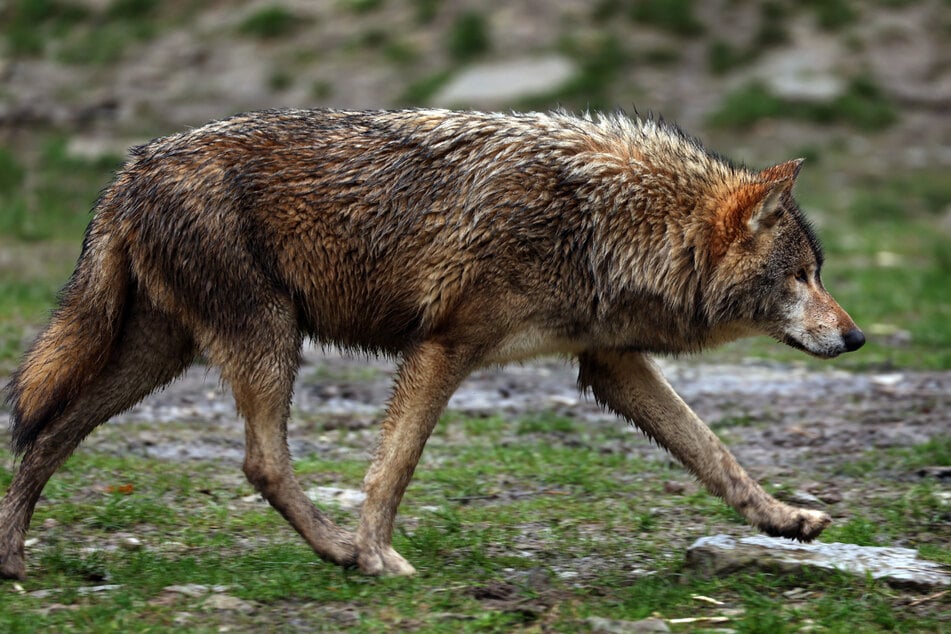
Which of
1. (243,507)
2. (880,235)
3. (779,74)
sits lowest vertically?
(243,507)

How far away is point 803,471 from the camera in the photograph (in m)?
7.05

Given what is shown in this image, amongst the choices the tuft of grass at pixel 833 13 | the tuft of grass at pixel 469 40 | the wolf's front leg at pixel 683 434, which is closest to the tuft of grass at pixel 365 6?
the tuft of grass at pixel 469 40

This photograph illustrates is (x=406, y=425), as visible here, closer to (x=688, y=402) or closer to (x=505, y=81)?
(x=688, y=402)

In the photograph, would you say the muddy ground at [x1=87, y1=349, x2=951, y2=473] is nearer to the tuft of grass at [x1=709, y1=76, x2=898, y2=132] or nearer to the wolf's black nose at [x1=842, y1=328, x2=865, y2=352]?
the wolf's black nose at [x1=842, y1=328, x2=865, y2=352]

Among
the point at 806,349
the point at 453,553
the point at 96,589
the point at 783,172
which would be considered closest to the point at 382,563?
the point at 453,553

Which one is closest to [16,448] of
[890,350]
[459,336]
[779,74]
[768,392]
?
[459,336]

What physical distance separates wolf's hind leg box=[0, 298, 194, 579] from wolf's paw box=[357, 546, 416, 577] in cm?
110

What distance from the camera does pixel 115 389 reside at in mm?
5547

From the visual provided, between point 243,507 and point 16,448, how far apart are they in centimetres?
114

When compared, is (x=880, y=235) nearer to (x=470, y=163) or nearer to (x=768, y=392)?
(x=768, y=392)

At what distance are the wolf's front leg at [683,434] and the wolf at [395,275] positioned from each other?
0.5 inches

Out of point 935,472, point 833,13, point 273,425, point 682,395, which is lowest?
point 682,395

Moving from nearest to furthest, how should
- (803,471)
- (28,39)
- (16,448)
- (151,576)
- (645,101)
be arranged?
(151,576) → (16,448) → (803,471) → (645,101) → (28,39)

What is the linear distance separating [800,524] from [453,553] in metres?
1.37
